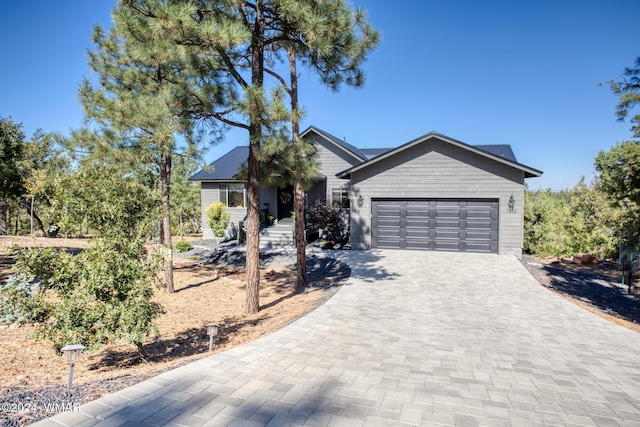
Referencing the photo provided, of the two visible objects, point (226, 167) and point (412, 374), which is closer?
point (412, 374)

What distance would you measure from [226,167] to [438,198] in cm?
1317

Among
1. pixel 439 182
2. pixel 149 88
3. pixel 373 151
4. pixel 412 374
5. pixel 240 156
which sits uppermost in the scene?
pixel 373 151

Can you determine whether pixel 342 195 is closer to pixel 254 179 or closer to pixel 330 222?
pixel 330 222

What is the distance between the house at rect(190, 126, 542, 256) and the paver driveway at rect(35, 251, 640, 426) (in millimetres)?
Answer: 6007

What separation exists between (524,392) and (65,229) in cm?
603

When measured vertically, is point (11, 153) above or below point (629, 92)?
above

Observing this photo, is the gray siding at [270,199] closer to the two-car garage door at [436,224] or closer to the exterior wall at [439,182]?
the exterior wall at [439,182]

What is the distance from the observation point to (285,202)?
18531 millimetres

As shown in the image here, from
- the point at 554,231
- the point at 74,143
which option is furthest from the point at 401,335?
the point at 554,231

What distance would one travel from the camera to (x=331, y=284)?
9.54 m

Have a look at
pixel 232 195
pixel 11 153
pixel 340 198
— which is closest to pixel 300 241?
pixel 340 198

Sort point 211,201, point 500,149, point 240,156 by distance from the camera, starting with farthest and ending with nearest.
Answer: point 240,156 < point 500,149 < point 211,201

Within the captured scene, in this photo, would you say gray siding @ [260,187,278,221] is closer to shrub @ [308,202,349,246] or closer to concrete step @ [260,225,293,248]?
concrete step @ [260,225,293,248]

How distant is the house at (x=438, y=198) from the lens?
1270cm
